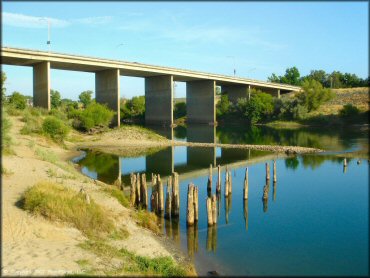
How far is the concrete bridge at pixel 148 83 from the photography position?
56.3m

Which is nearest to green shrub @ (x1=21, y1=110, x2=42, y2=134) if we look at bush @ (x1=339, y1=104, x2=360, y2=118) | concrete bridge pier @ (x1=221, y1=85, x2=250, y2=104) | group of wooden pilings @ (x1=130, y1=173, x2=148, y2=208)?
group of wooden pilings @ (x1=130, y1=173, x2=148, y2=208)

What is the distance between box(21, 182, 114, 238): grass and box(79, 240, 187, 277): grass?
1205 mm

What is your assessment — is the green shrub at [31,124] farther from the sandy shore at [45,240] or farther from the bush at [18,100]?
the sandy shore at [45,240]

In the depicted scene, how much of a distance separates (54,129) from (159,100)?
4253 centimetres

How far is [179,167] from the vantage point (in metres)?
34.1

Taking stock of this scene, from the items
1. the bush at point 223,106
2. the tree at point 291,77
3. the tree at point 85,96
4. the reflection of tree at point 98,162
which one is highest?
the tree at point 291,77

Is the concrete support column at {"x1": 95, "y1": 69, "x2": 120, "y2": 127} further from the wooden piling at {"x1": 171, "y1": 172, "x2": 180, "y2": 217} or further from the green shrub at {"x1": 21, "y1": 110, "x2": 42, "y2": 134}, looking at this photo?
the wooden piling at {"x1": 171, "y1": 172, "x2": 180, "y2": 217}

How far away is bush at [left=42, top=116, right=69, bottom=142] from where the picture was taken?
136ft

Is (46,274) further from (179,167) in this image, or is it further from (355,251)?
(179,167)

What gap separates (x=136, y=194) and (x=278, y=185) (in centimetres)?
1021

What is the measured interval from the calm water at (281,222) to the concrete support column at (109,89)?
109 ft

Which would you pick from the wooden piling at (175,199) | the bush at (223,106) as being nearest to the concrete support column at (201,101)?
the bush at (223,106)

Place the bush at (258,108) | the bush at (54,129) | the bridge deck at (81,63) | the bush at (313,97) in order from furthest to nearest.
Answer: the bush at (258,108) → the bush at (313,97) → the bridge deck at (81,63) → the bush at (54,129)

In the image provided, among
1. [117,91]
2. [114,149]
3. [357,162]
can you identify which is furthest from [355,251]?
[117,91]
